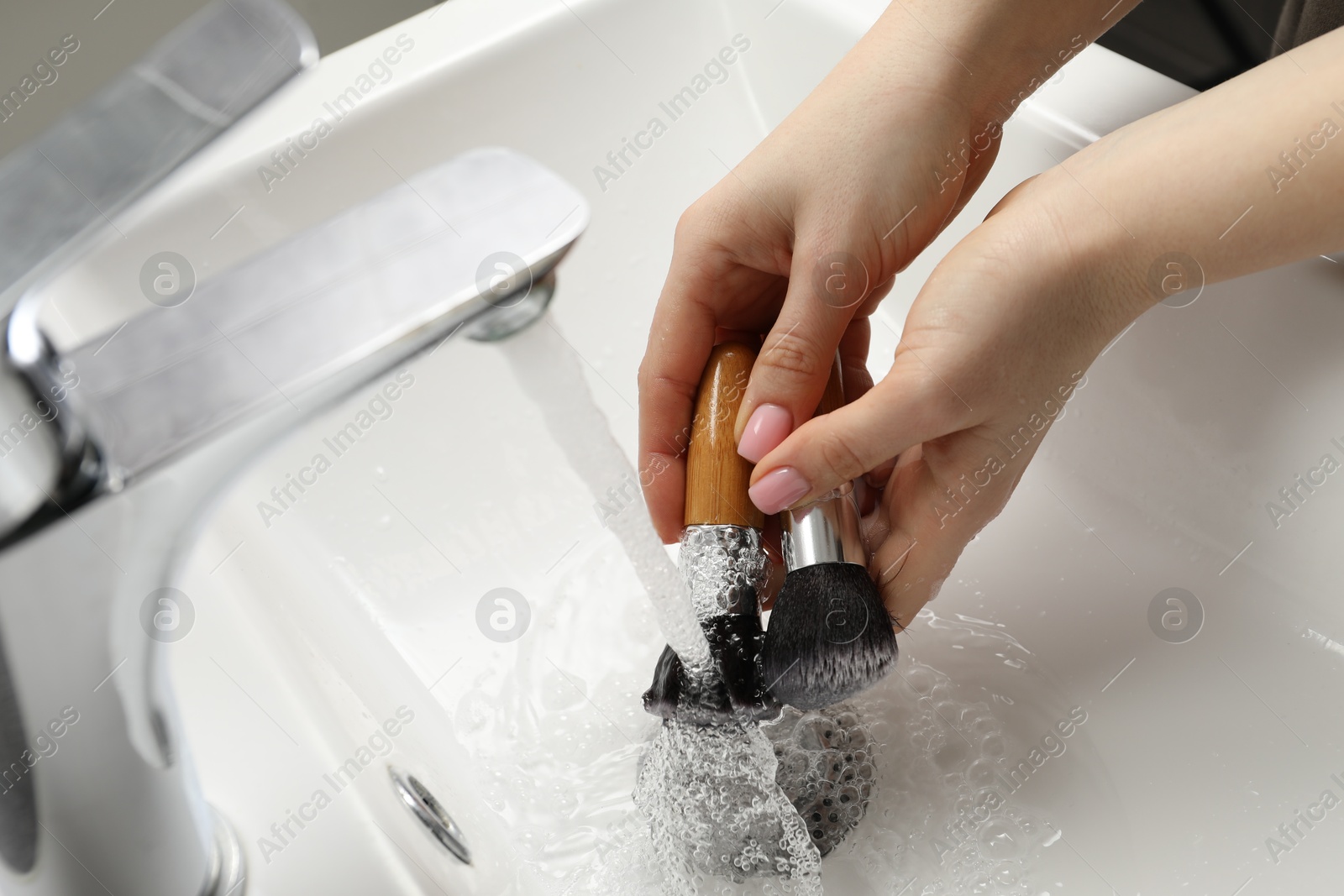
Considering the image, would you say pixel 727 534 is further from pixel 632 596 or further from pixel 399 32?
pixel 399 32

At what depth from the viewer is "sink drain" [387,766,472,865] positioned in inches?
11.6

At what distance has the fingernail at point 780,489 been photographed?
1.11 ft

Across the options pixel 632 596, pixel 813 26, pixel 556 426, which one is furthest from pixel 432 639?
pixel 813 26

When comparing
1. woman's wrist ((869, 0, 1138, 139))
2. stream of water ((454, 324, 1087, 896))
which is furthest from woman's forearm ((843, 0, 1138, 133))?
stream of water ((454, 324, 1087, 896))

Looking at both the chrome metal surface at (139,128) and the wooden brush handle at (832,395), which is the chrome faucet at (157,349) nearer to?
the chrome metal surface at (139,128)

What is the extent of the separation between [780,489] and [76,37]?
81 centimetres

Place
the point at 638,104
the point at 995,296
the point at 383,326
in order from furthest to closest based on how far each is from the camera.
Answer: the point at 638,104 → the point at 995,296 → the point at 383,326

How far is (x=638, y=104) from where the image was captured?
21.5 inches

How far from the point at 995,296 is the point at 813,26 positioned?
0.87 ft

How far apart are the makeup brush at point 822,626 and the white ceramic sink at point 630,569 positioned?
0.08 metres

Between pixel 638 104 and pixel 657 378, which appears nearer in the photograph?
pixel 657 378

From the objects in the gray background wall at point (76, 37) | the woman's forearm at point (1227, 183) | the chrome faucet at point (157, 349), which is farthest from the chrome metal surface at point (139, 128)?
the gray background wall at point (76, 37)

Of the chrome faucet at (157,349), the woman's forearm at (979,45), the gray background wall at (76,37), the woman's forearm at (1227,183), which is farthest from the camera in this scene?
the gray background wall at (76,37)

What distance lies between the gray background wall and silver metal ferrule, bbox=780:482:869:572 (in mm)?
793
